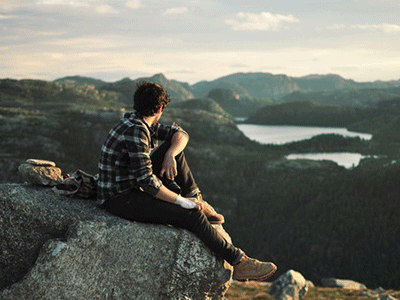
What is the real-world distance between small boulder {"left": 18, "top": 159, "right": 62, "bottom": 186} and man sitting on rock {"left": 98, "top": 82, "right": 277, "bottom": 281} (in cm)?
199

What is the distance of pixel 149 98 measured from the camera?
1136cm

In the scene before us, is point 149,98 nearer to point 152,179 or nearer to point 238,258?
point 152,179

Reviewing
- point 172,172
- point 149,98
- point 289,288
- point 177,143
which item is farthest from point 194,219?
point 289,288

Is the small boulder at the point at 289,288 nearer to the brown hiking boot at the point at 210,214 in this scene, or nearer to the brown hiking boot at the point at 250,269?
the brown hiking boot at the point at 250,269

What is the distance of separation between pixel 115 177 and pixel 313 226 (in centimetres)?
18671

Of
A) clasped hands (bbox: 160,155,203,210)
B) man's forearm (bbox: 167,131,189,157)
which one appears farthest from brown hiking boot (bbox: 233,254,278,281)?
man's forearm (bbox: 167,131,189,157)

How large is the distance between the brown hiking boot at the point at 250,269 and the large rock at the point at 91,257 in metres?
0.32

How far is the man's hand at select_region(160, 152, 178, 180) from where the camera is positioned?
11844mm

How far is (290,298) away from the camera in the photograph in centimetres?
7125

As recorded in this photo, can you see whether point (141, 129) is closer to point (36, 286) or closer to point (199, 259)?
point (199, 259)

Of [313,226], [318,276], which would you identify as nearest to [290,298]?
[318,276]

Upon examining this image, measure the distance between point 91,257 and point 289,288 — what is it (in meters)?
67.8

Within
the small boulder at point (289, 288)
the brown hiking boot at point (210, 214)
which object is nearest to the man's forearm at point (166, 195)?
the brown hiking boot at point (210, 214)

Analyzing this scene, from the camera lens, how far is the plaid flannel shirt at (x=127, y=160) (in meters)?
11.1
